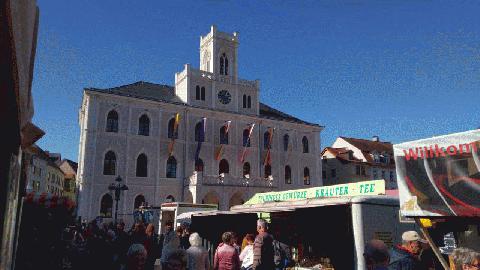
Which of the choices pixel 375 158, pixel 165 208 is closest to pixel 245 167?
pixel 165 208

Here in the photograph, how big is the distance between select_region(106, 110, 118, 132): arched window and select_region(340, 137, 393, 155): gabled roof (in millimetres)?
28421

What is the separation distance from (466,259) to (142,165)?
1155 inches

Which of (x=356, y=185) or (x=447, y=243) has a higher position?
(x=356, y=185)

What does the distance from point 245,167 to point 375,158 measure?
18513 millimetres

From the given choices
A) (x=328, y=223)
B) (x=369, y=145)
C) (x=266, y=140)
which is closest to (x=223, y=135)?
(x=266, y=140)

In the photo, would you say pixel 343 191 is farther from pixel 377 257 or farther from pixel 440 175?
pixel 377 257

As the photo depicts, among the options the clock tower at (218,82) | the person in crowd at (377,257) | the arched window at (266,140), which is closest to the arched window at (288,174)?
the arched window at (266,140)

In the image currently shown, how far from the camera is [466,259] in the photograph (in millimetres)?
3818

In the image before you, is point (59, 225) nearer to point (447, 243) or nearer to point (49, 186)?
point (447, 243)

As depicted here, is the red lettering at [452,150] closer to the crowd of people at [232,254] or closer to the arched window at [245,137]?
the crowd of people at [232,254]

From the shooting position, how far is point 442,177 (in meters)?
5.12

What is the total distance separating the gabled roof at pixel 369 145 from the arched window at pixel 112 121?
93.2ft

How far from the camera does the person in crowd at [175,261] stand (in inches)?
140

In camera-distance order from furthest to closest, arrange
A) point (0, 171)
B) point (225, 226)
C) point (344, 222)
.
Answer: point (225, 226) < point (344, 222) < point (0, 171)
